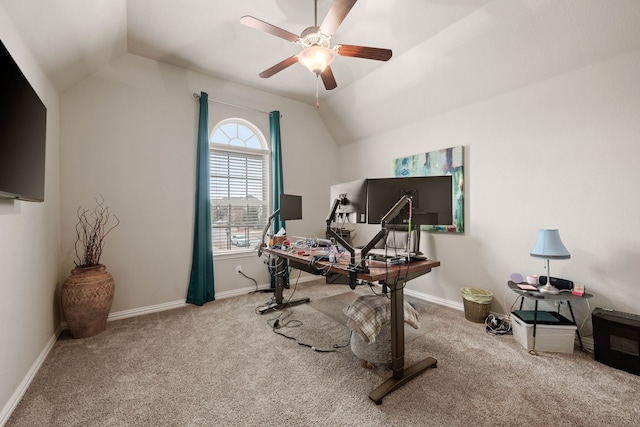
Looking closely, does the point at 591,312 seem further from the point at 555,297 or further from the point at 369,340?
the point at 369,340

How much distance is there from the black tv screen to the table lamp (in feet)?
11.7

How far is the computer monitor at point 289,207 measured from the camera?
321 centimetres

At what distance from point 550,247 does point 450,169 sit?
1.32 meters

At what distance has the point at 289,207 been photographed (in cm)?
330

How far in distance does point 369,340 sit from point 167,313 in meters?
2.46

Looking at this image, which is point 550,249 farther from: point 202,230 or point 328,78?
point 202,230

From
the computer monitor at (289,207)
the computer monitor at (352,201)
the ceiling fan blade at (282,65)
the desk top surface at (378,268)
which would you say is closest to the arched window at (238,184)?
the computer monitor at (289,207)

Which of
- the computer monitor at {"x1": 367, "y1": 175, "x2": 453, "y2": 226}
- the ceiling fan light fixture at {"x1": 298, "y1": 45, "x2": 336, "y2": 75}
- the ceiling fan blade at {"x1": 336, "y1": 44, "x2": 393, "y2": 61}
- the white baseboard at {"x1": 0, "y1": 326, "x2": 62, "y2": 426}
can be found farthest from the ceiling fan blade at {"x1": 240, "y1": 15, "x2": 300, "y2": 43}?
the white baseboard at {"x1": 0, "y1": 326, "x2": 62, "y2": 426}

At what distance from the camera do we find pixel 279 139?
3988 mm

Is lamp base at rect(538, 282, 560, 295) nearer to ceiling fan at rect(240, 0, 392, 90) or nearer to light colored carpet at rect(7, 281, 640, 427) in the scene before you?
light colored carpet at rect(7, 281, 640, 427)

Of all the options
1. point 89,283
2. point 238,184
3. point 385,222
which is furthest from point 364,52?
point 89,283

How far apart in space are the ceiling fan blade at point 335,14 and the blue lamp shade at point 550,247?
2376 mm

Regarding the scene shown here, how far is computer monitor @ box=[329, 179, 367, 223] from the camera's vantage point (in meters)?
2.03

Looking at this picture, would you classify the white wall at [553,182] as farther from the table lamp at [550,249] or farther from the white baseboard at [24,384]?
the white baseboard at [24,384]
